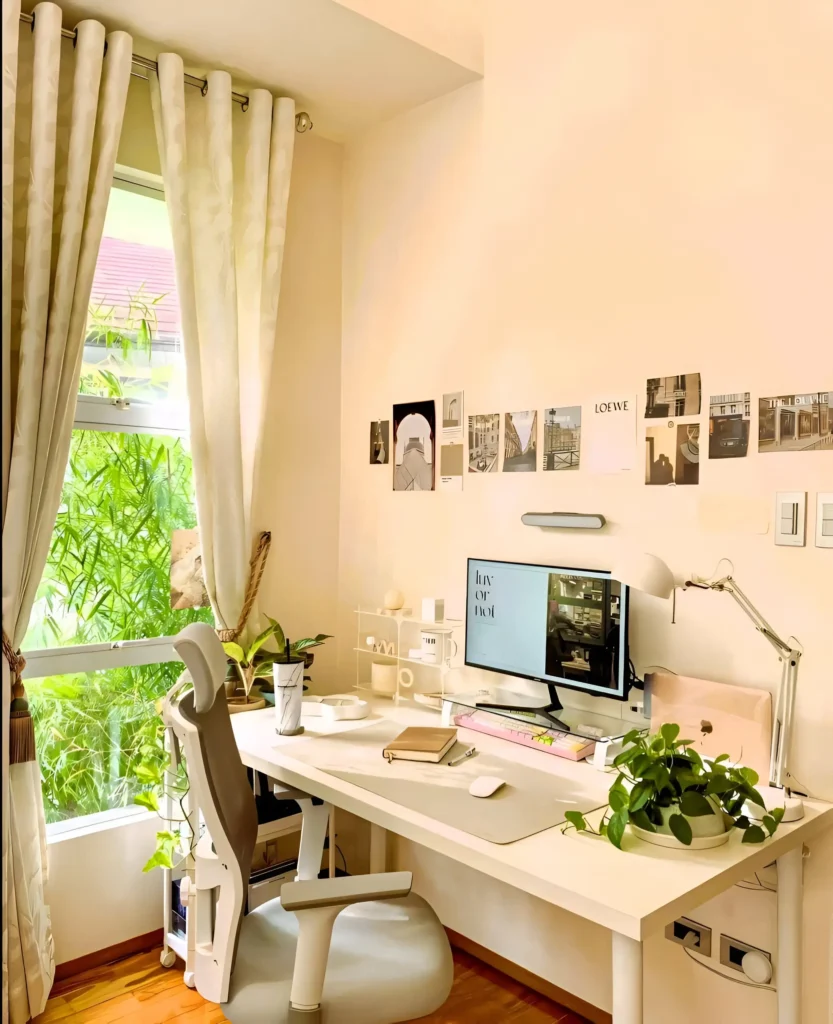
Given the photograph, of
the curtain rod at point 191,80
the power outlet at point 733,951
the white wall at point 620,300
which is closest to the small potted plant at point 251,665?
the white wall at point 620,300

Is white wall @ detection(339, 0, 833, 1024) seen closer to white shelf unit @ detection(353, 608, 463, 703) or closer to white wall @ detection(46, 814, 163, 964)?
white shelf unit @ detection(353, 608, 463, 703)

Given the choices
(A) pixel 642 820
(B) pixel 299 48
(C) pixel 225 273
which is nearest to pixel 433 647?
(A) pixel 642 820

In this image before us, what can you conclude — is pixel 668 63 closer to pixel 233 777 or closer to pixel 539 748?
pixel 539 748

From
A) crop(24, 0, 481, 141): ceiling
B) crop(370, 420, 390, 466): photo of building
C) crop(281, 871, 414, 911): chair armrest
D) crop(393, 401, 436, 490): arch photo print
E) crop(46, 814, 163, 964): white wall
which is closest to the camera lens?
crop(281, 871, 414, 911): chair armrest

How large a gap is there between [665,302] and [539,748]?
116 cm

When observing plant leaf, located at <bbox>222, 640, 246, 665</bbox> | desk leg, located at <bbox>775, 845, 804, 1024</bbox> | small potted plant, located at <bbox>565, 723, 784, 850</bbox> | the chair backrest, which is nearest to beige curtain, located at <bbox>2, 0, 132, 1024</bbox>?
plant leaf, located at <bbox>222, 640, 246, 665</bbox>

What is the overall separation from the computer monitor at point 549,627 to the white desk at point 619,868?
0.23 metres

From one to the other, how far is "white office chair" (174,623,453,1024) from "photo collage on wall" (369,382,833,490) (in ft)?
3.61

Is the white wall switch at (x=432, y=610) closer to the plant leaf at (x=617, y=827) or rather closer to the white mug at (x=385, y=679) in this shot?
the white mug at (x=385, y=679)

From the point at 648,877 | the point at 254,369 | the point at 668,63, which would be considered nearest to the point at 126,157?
the point at 254,369

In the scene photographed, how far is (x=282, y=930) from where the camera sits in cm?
163

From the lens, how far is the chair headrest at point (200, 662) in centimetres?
160

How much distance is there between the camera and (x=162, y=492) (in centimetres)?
261

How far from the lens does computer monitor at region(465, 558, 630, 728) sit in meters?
2.05
